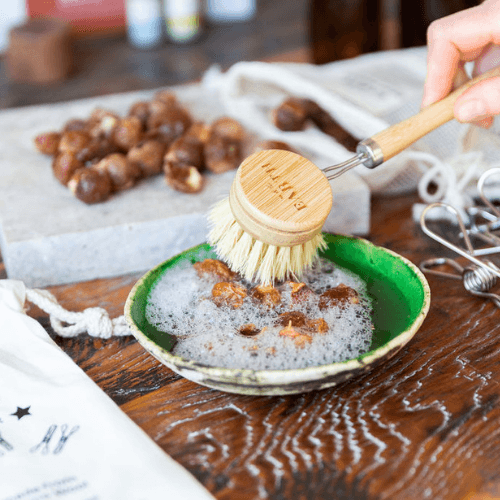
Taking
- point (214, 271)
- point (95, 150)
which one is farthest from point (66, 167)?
point (214, 271)

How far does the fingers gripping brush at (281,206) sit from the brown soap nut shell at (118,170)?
23 centimetres

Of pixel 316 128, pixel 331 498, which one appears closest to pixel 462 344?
pixel 331 498

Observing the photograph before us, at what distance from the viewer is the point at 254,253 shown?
0.62 meters

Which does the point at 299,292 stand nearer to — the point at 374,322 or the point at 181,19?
the point at 374,322

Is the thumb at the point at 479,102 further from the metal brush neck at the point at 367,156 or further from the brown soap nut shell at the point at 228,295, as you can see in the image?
the brown soap nut shell at the point at 228,295

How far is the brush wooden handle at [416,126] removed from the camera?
0.65 meters

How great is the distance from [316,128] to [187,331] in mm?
559

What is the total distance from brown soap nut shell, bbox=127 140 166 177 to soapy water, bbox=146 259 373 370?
255 millimetres

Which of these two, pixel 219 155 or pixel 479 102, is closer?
pixel 479 102

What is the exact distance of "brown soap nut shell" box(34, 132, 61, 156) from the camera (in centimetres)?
96

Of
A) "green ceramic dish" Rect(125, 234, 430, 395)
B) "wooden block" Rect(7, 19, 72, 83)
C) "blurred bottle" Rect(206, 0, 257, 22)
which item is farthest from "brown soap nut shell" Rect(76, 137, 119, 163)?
"blurred bottle" Rect(206, 0, 257, 22)

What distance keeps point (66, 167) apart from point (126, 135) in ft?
0.37

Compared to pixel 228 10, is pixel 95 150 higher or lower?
higher

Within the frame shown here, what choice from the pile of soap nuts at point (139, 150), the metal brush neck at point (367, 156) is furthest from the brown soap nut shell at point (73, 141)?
the metal brush neck at point (367, 156)
